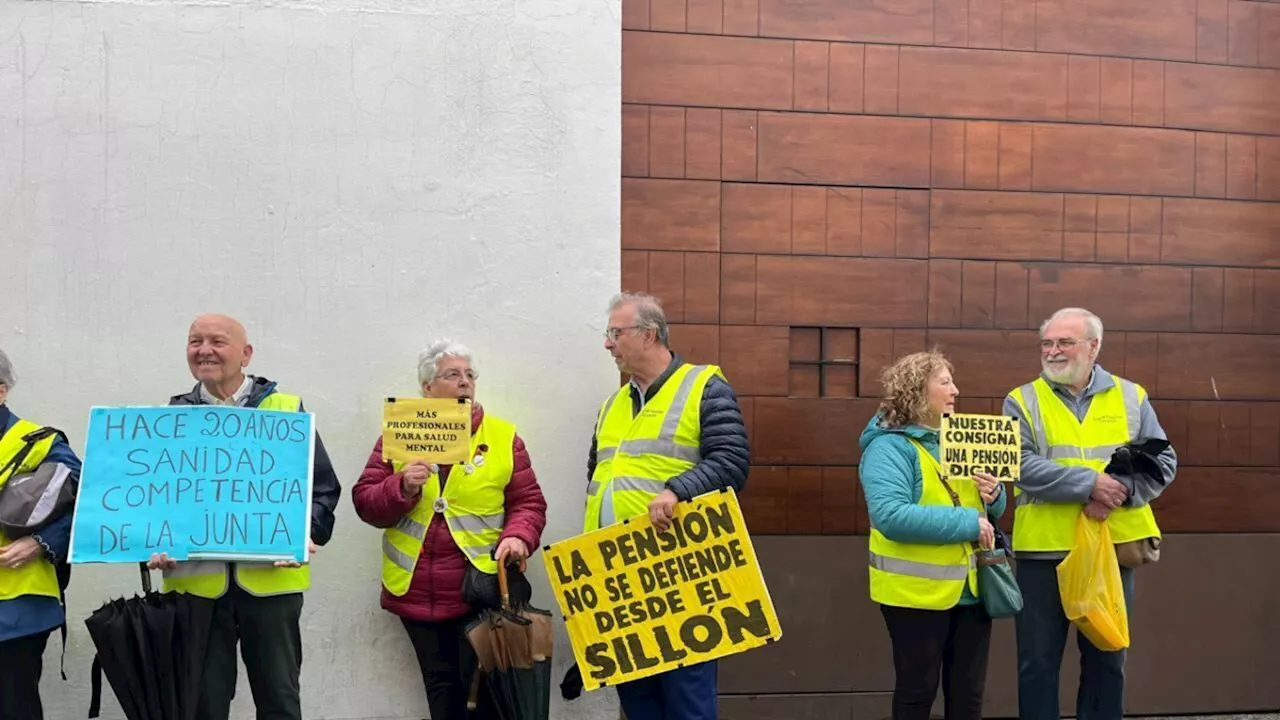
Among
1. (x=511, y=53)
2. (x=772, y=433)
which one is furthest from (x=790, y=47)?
(x=772, y=433)

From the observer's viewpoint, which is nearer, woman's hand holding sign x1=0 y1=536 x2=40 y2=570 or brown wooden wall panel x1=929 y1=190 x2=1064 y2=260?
woman's hand holding sign x1=0 y1=536 x2=40 y2=570

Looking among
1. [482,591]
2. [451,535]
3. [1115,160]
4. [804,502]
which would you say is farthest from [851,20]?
[482,591]

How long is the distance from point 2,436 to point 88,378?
1077 mm

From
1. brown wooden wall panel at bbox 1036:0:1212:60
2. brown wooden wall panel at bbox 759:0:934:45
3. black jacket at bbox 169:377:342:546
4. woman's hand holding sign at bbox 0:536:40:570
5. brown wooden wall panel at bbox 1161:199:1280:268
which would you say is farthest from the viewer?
brown wooden wall panel at bbox 1161:199:1280:268

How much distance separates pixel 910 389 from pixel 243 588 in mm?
2589

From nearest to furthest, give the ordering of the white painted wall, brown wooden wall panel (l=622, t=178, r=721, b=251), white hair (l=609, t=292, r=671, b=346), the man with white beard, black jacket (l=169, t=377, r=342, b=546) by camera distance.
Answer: black jacket (l=169, t=377, r=342, b=546) < white hair (l=609, t=292, r=671, b=346) < the man with white beard < the white painted wall < brown wooden wall panel (l=622, t=178, r=721, b=251)

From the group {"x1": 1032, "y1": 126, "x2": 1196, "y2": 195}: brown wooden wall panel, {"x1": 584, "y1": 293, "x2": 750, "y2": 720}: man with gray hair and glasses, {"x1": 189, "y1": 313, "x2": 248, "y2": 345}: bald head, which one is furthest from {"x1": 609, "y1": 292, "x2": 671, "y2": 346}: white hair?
{"x1": 1032, "y1": 126, "x2": 1196, "y2": 195}: brown wooden wall panel

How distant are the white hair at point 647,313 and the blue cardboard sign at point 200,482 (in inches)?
50.3

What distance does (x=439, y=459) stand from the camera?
14.4 ft

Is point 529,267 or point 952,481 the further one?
point 529,267

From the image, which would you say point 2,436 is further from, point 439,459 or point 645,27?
point 645,27

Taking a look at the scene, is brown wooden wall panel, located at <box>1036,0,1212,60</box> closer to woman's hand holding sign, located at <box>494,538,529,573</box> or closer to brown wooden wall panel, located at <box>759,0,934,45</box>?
brown wooden wall panel, located at <box>759,0,934,45</box>

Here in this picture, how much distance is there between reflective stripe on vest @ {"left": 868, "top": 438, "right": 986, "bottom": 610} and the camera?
14.3 ft

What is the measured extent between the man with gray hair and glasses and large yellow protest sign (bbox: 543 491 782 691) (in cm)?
8
